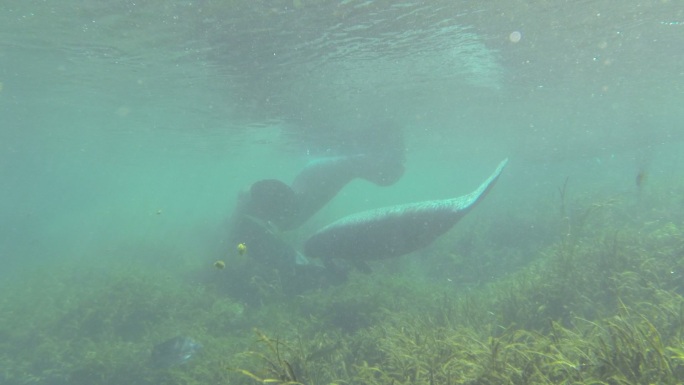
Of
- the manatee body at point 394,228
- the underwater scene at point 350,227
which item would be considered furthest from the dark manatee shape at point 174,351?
the manatee body at point 394,228

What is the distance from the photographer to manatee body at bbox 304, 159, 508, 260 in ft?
25.6

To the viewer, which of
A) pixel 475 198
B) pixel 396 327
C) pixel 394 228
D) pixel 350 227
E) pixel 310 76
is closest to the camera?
pixel 396 327

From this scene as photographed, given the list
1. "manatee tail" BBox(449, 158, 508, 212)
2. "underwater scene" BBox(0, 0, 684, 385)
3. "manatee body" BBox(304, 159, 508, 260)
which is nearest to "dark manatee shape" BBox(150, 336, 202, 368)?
"underwater scene" BBox(0, 0, 684, 385)

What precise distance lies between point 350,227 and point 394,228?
1.28 metres

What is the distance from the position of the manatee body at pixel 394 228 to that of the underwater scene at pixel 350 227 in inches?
2.2

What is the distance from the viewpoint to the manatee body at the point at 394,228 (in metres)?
7.80

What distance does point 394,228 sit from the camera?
27.8ft

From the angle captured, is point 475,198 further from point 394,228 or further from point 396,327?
point 396,327

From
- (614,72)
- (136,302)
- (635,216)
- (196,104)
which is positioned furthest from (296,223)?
(614,72)

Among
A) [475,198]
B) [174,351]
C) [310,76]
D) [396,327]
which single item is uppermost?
[310,76]

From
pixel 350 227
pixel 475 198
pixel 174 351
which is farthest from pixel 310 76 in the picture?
pixel 174 351

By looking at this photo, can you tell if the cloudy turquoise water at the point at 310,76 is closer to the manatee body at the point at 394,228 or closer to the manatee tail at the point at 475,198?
the manatee body at the point at 394,228

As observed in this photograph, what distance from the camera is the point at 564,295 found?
6.53 meters

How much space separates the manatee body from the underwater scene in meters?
0.06
